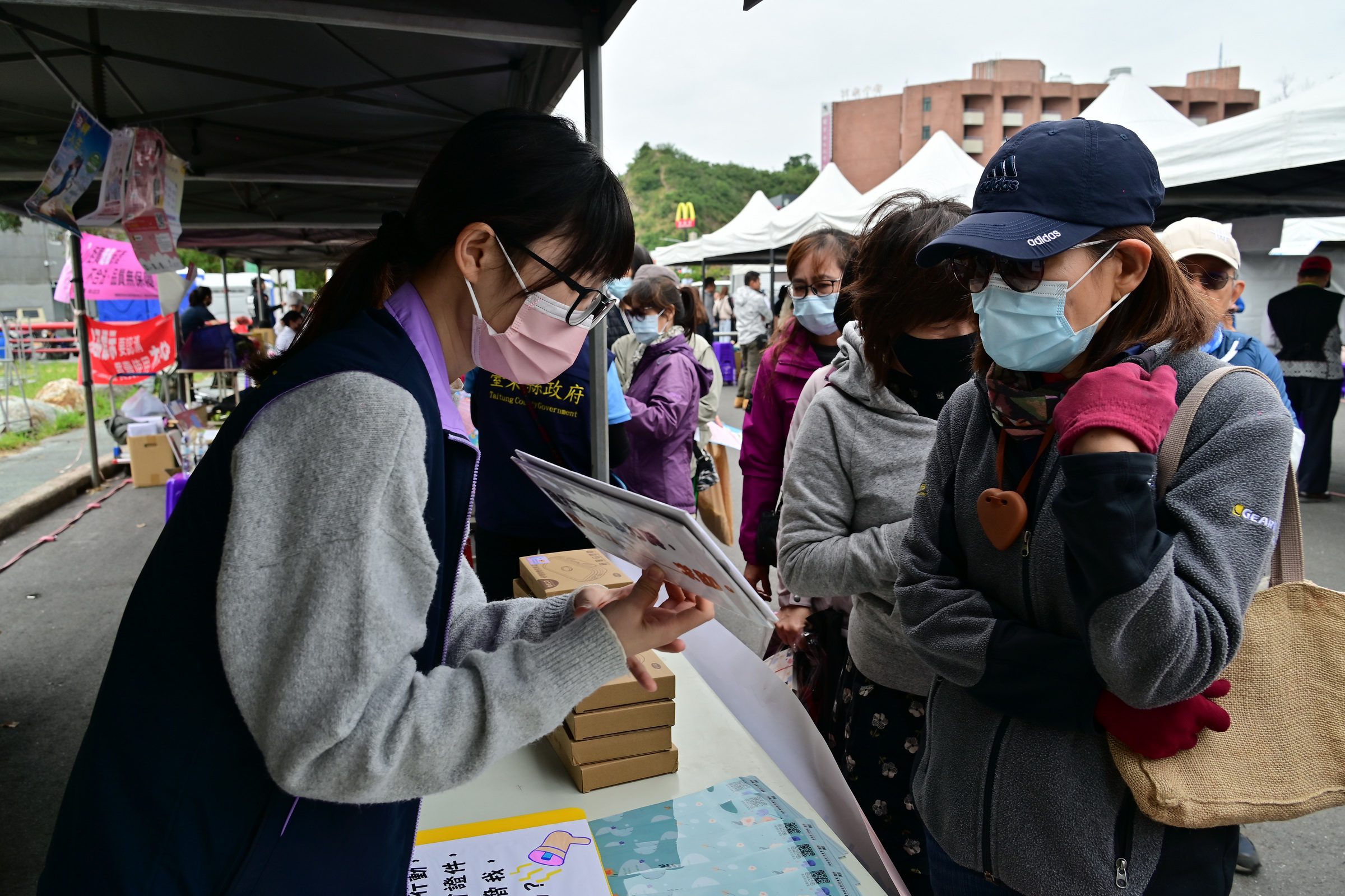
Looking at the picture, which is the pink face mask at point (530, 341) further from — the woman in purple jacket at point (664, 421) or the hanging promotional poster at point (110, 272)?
the hanging promotional poster at point (110, 272)

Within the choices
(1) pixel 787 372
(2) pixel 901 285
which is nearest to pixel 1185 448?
(2) pixel 901 285

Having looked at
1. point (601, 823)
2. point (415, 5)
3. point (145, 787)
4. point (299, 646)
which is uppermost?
point (415, 5)

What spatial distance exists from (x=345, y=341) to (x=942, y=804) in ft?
3.70

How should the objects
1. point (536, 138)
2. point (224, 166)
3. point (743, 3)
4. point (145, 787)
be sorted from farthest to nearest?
1. point (224, 166)
2. point (743, 3)
3. point (536, 138)
4. point (145, 787)

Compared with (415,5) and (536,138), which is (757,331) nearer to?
(415,5)

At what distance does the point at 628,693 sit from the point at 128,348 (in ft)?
29.3

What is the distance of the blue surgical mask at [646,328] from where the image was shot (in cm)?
427

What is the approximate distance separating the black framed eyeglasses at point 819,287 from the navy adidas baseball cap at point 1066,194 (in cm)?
159

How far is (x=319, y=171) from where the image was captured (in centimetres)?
500

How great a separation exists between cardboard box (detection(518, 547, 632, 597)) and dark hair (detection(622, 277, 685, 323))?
7.36 feet

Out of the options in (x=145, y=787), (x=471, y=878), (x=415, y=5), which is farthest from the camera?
(x=415, y=5)

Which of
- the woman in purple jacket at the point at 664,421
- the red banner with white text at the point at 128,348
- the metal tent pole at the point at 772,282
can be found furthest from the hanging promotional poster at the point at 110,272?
the metal tent pole at the point at 772,282

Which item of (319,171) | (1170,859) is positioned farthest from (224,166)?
(1170,859)

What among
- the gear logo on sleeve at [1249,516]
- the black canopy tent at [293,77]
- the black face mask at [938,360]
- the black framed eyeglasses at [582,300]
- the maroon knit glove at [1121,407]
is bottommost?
the gear logo on sleeve at [1249,516]
